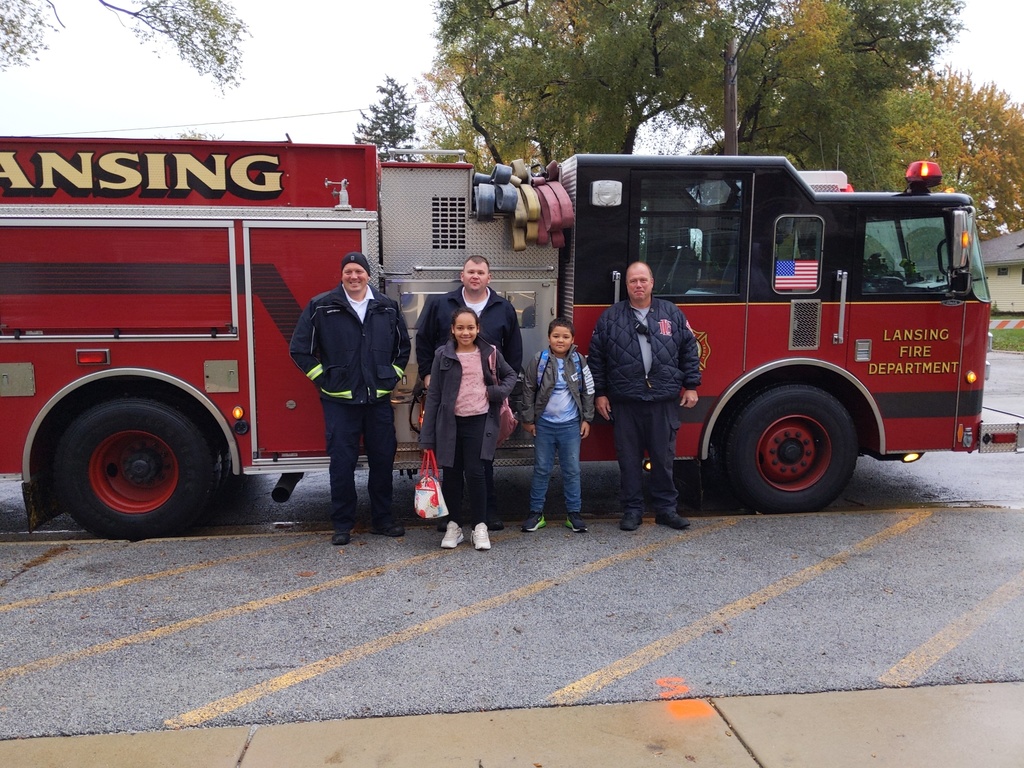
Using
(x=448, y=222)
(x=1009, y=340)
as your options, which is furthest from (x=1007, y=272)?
(x=448, y=222)

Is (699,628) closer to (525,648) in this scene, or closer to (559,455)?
(525,648)

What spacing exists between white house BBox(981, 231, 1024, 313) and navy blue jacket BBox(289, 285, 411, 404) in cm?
4445

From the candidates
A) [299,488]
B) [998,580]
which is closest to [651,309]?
[998,580]

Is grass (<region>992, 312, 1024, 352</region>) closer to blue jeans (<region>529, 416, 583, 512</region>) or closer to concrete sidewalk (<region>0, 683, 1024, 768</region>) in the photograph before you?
blue jeans (<region>529, 416, 583, 512</region>)

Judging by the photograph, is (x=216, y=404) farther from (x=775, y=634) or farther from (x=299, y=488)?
(x=775, y=634)

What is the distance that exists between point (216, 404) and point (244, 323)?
1.95ft

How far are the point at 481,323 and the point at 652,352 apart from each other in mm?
1192

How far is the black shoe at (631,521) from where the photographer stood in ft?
19.1

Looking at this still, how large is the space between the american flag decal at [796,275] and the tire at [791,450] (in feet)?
2.45

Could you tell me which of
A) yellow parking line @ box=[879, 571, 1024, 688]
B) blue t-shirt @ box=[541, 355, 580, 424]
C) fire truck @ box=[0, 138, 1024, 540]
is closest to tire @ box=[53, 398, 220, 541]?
fire truck @ box=[0, 138, 1024, 540]

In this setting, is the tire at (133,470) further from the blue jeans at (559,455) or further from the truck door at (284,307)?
the blue jeans at (559,455)

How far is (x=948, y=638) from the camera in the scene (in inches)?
161

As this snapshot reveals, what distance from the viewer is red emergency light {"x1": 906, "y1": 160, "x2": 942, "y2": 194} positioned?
5.98 metres

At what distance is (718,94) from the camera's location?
1881 cm
